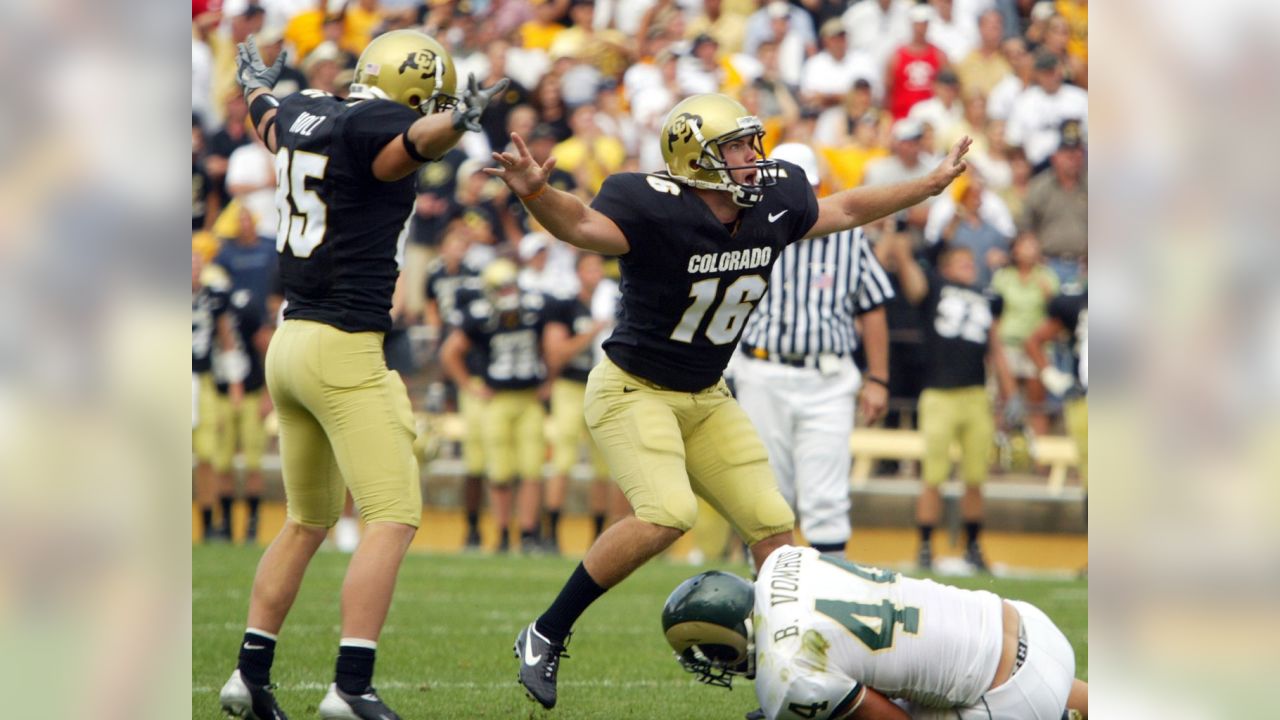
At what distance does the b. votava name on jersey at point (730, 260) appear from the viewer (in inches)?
197

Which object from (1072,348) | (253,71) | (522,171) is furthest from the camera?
(1072,348)

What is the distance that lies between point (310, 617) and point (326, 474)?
2.94 meters

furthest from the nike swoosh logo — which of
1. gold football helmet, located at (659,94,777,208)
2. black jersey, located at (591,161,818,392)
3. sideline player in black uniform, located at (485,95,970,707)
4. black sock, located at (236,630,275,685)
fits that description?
gold football helmet, located at (659,94,777,208)

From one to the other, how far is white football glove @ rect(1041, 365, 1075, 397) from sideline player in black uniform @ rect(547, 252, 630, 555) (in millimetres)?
3088

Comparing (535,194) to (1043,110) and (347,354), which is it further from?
(1043,110)

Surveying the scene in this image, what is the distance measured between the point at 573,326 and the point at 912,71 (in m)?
4.14

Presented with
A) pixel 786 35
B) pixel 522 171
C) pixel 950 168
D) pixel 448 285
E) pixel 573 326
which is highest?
pixel 786 35

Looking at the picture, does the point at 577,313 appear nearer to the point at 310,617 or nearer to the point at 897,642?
the point at 310,617

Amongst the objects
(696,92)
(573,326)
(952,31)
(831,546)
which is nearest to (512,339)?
(573,326)

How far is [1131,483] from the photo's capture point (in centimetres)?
192

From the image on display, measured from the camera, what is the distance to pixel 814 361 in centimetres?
778

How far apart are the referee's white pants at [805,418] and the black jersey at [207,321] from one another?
5381 mm

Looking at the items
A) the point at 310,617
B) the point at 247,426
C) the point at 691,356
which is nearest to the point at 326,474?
the point at 691,356

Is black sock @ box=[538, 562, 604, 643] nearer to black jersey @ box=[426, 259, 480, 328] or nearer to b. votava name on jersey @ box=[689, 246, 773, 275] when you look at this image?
b. votava name on jersey @ box=[689, 246, 773, 275]
